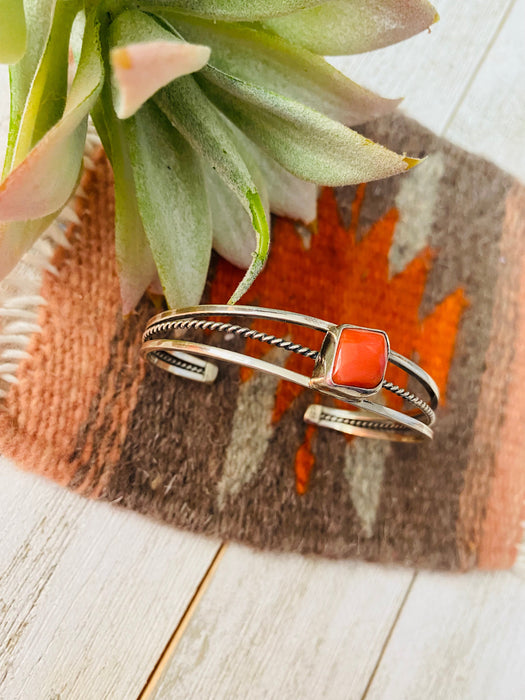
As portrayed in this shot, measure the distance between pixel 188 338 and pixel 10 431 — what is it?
0.31 ft

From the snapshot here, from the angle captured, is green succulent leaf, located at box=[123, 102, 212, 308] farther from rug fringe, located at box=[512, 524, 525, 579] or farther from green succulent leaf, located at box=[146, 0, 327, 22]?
rug fringe, located at box=[512, 524, 525, 579]

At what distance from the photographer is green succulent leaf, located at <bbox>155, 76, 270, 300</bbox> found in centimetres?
20

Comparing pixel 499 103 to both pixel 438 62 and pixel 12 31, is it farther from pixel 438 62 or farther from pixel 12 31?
pixel 12 31

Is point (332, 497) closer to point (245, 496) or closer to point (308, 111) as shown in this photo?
point (245, 496)

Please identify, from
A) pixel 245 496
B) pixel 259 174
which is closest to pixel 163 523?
pixel 245 496

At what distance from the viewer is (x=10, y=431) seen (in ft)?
0.89

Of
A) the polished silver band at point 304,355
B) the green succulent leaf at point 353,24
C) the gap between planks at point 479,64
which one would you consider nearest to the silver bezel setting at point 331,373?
the polished silver band at point 304,355

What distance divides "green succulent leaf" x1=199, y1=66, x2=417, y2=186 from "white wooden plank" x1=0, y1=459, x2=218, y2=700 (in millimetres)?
186

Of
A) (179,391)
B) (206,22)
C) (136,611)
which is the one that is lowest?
(136,611)

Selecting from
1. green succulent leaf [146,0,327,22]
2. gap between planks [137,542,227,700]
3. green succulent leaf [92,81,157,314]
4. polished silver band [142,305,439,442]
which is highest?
green succulent leaf [146,0,327,22]

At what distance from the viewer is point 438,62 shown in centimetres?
38

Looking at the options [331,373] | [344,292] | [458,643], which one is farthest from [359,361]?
[458,643]

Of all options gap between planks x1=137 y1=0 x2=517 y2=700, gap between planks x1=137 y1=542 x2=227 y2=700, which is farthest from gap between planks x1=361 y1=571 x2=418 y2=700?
gap between planks x1=137 y1=542 x2=227 y2=700

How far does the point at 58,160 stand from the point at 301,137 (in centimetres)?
8
